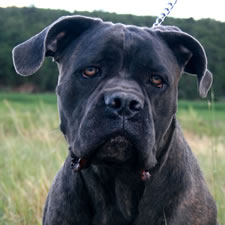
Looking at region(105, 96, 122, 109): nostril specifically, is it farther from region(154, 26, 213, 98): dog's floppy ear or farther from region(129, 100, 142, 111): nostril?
region(154, 26, 213, 98): dog's floppy ear

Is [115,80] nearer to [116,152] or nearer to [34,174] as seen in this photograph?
[116,152]

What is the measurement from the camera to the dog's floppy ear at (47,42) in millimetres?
Answer: 2973

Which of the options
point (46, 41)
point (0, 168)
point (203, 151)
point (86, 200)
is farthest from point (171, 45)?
point (203, 151)

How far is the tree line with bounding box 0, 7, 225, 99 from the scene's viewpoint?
18.7 metres

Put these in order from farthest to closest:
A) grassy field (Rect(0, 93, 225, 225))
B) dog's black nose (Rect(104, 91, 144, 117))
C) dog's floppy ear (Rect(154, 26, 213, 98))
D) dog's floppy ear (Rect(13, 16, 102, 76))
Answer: grassy field (Rect(0, 93, 225, 225)) → dog's floppy ear (Rect(154, 26, 213, 98)) → dog's floppy ear (Rect(13, 16, 102, 76)) → dog's black nose (Rect(104, 91, 144, 117))

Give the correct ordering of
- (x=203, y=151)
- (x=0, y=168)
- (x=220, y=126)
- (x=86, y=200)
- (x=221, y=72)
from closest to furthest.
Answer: (x=86, y=200) → (x=0, y=168) → (x=203, y=151) → (x=220, y=126) → (x=221, y=72)

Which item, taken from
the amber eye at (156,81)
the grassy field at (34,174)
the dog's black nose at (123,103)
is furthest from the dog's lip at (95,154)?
the grassy field at (34,174)

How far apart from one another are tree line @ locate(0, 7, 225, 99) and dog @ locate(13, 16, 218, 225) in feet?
46.3

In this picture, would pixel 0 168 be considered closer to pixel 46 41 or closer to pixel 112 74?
pixel 46 41

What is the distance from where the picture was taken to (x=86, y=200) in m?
3.05

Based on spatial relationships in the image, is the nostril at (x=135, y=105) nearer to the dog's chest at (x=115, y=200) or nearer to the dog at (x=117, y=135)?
the dog at (x=117, y=135)

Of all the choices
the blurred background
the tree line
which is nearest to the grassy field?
the blurred background

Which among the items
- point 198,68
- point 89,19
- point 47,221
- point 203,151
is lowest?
point 203,151

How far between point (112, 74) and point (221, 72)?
1714cm
